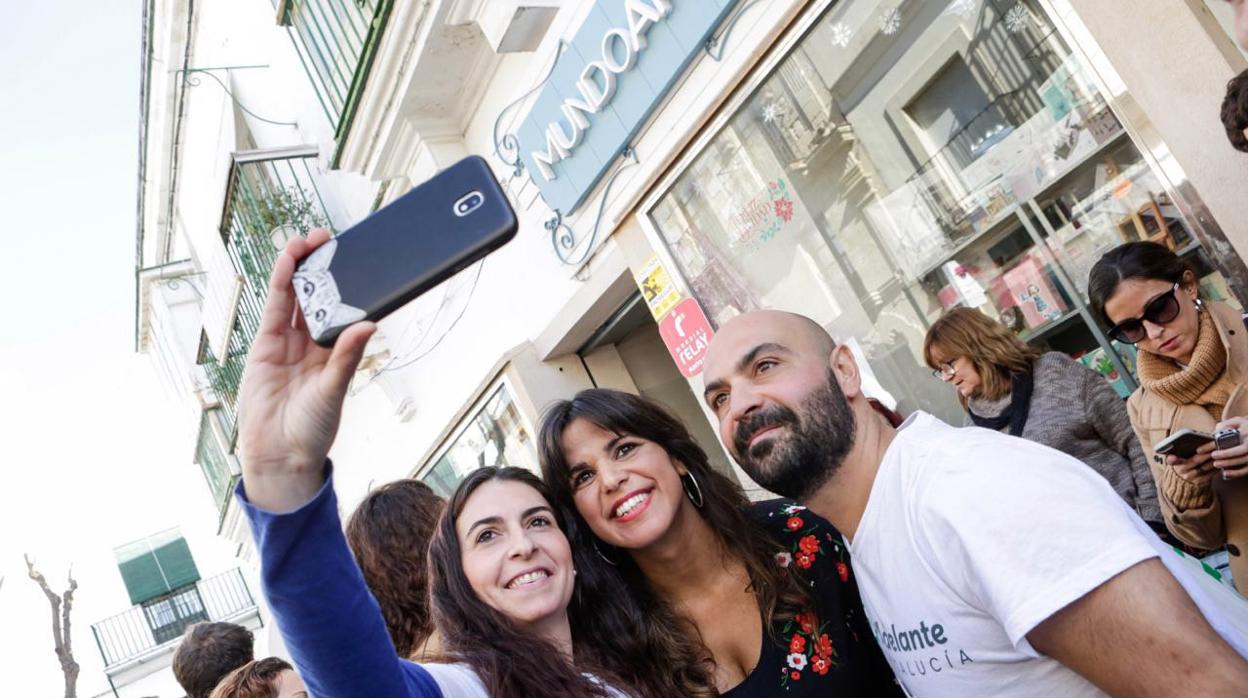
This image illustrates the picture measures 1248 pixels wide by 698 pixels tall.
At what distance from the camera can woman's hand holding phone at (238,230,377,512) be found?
1.33 metres

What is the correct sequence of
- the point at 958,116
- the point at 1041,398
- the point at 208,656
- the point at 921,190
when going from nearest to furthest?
the point at 1041,398 < the point at 208,656 < the point at 958,116 < the point at 921,190

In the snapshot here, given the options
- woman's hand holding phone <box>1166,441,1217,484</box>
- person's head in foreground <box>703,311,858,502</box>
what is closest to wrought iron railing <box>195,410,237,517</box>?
person's head in foreground <box>703,311,858,502</box>

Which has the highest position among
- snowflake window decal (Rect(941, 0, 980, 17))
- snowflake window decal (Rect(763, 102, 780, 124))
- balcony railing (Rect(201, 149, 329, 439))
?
balcony railing (Rect(201, 149, 329, 439))

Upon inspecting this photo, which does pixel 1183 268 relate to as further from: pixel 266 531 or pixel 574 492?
pixel 266 531

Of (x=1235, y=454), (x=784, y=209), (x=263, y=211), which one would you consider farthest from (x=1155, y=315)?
(x=263, y=211)

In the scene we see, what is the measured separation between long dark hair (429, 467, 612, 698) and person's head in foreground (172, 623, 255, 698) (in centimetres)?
208

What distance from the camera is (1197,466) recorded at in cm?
274

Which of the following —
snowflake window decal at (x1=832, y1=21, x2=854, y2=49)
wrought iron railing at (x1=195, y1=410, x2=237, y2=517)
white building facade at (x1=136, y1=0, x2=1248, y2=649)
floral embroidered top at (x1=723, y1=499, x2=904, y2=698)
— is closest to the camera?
floral embroidered top at (x1=723, y1=499, x2=904, y2=698)

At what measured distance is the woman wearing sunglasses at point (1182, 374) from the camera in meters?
2.80

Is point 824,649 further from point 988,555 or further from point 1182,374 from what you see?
point 1182,374

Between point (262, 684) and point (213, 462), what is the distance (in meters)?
18.1

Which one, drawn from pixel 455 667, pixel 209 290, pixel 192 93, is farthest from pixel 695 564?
pixel 192 93

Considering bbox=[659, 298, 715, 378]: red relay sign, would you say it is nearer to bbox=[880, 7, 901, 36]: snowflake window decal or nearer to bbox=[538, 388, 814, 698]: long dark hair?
bbox=[880, 7, 901, 36]: snowflake window decal

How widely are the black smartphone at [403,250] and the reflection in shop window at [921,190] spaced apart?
3.11m
